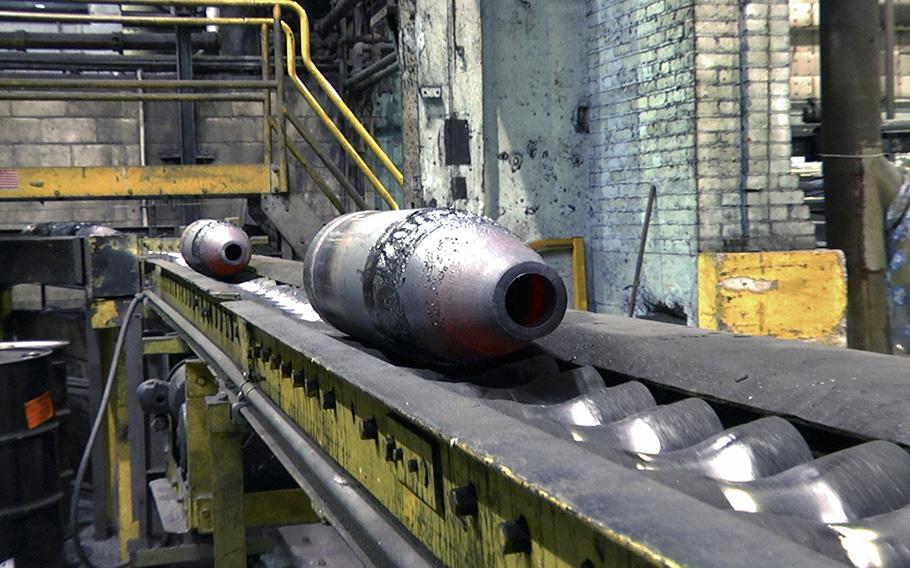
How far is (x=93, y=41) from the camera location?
977 cm

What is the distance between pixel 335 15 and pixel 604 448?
9657mm

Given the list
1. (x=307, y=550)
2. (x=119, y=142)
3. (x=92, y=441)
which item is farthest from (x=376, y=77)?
(x=307, y=550)

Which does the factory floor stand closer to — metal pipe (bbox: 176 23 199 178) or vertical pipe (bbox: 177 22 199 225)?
metal pipe (bbox: 176 23 199 178)

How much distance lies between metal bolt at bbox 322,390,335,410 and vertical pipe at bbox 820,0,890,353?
3882 millimetres

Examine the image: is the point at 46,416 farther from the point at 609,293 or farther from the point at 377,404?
the point at 377,404

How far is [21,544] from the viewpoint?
543 cm

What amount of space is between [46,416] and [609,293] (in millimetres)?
3703

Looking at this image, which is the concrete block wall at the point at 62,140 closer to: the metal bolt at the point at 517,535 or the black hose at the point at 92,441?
the black hose at the point at 92,441

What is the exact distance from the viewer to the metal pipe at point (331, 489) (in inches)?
59.4

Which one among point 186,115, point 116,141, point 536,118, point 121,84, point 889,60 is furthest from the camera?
point 116,141

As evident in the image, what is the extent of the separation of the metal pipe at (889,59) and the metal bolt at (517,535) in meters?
7.18

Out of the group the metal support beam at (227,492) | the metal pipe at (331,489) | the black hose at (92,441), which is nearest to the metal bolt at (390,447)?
the metal pipe at (331,489)

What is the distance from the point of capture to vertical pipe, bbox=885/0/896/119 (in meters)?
7.07

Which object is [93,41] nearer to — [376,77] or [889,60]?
[376,77]
